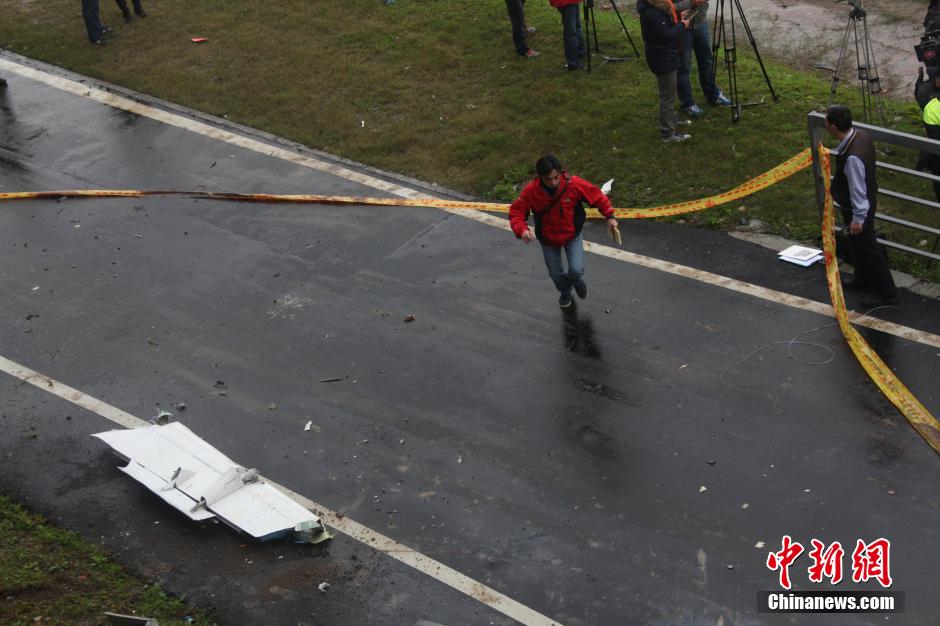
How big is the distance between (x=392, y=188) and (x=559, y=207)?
3.61 m

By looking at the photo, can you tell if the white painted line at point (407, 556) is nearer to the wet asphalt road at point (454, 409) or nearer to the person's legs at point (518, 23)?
the wet asphalt road at point (454, 409)

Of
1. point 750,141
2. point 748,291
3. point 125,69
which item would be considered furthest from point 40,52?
point 748,291

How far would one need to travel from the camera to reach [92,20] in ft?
55.6

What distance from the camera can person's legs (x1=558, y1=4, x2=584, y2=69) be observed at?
1442cm

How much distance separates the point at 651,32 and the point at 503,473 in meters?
6.54

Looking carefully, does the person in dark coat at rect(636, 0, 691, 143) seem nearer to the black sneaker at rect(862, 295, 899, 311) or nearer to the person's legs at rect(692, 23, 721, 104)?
the person's legs at rect(692, 23, 721, 104)

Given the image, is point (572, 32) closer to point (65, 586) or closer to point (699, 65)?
point (699, 65)

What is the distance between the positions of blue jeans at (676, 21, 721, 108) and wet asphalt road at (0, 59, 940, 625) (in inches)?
109

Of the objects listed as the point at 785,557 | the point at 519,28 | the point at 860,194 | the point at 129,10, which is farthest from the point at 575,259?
the point at 129,10

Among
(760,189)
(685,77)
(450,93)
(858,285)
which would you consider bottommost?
(858,285)

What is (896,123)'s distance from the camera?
12.6 m

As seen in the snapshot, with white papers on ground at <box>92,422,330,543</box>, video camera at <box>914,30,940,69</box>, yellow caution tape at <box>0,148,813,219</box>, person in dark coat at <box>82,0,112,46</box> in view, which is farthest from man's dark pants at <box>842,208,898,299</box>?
person in dark coat at <box>82,0,112,46</box>

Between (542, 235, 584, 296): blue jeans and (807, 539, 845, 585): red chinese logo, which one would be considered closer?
(807, 539, 845, 585): red chinese logo

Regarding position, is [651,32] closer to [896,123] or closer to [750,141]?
[750,141]
